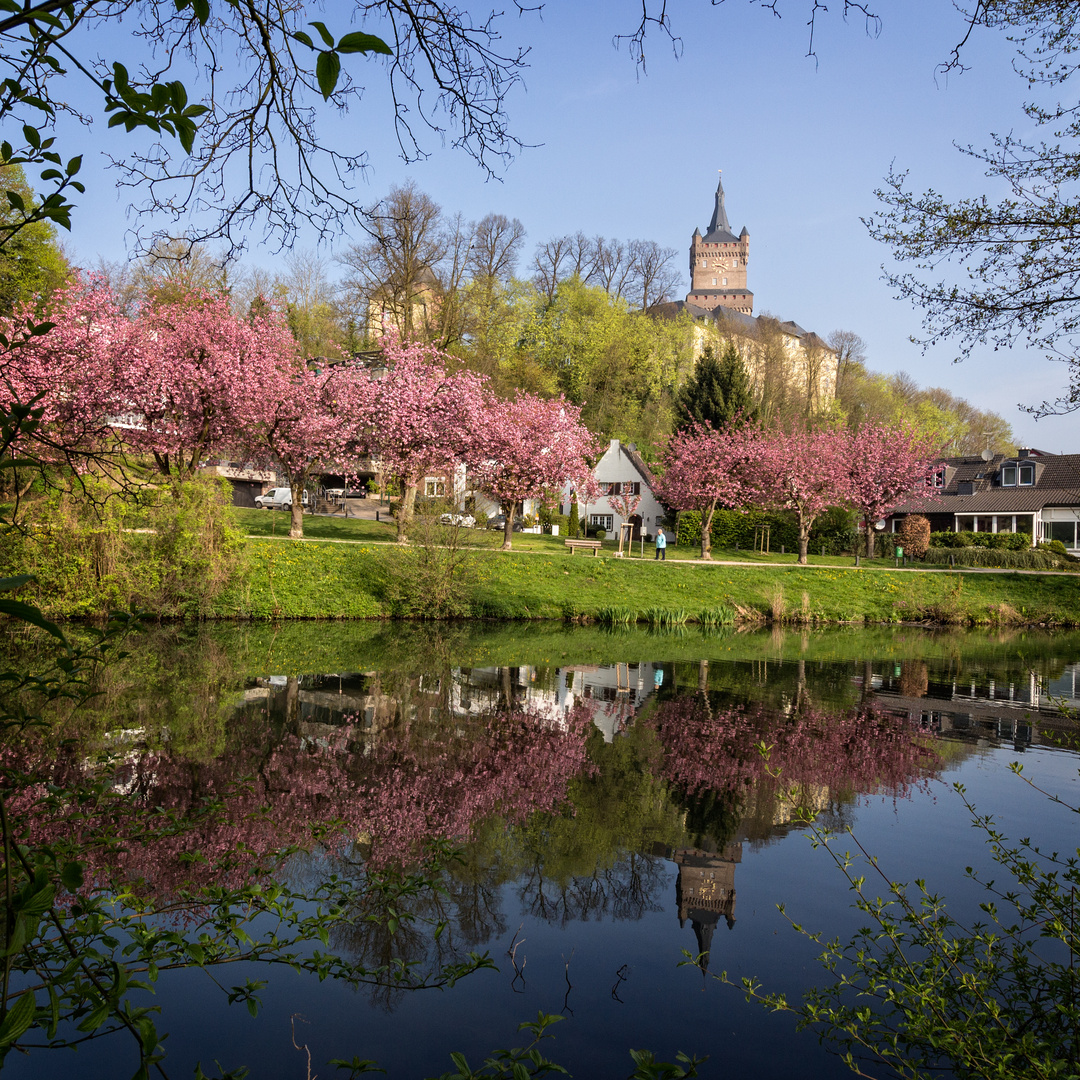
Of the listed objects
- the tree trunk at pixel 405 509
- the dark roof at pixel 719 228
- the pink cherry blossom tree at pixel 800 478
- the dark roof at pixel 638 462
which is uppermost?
the dark roof at pixel 719 228

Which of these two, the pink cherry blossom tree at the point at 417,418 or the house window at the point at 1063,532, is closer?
the pink cherry blossom tree at the point at 417,418

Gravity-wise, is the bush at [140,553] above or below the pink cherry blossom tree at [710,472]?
below

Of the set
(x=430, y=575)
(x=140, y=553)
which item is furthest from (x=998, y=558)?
(x=140, y=553)

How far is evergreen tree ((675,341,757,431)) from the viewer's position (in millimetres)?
47531

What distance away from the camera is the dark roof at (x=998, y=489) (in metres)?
55.5

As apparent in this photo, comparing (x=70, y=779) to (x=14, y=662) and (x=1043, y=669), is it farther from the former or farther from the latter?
(x=1043, y=669)

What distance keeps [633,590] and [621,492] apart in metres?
25.9

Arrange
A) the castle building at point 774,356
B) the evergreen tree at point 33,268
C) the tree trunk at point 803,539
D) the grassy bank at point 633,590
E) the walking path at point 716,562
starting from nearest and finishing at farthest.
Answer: the grassy bank at point 633,590 < the evergreen tree at point 33,268 < the walking path at point 716,562 < the tree trunk at point 803,539 < the castle building at point 774,356

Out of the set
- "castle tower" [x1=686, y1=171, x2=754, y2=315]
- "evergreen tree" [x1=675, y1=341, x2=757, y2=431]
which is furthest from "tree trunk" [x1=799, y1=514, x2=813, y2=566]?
"castle tower" [x1=686, y1=171, x2=754, y2=315]

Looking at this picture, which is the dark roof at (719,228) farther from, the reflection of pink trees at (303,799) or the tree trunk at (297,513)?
the reflection of pink trees at (303,799)

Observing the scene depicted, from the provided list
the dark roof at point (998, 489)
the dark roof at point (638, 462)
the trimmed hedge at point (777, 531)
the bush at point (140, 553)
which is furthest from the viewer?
the dark roof at point (998, 489)

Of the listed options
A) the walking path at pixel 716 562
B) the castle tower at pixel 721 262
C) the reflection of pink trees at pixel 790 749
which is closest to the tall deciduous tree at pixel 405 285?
the walking path at pixel 716 562

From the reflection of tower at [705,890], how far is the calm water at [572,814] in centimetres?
2

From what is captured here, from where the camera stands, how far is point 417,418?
32969mm
